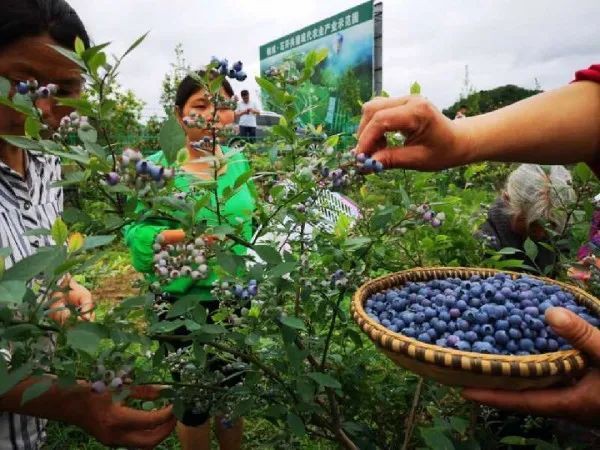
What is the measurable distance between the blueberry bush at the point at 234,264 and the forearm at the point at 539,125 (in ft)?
0.56

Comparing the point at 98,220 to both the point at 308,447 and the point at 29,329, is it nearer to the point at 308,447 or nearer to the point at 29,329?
the point at 29,329

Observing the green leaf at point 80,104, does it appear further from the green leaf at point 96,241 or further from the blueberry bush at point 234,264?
the green leaf at point 96,241

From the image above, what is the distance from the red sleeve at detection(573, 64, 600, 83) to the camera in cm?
109

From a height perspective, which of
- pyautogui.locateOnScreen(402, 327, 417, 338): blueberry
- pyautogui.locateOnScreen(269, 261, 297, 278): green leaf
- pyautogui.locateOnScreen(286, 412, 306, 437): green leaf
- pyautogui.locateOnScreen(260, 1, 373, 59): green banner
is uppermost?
pyautogui.locateOnScreen(260, 1, 373, 59): green banner

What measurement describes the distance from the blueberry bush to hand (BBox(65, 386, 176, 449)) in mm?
44

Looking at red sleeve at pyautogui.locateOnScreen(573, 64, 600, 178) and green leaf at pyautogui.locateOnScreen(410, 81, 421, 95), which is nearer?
red sleeve at pyautogui.locateOnScreen(573, 64, 600, 178)

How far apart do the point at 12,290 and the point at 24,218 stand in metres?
0.71

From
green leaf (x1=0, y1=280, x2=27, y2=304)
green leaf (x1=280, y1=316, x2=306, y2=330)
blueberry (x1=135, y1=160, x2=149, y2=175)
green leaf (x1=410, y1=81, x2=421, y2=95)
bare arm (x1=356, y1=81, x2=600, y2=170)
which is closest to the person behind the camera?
green leaf (x1=0, y1=280, x2=27, y2=304)

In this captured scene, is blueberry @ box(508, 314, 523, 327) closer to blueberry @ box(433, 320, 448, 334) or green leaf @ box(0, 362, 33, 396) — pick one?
blueberry @ box(433, 320, 448, 334)

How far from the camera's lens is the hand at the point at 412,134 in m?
0.95

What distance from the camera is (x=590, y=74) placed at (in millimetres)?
1096

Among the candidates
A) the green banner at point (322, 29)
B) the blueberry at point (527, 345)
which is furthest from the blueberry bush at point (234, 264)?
the green banner at point (322, 29)

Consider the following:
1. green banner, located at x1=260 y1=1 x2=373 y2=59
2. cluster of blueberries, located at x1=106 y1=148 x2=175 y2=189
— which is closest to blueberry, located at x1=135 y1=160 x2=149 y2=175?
cluster of blueberries, located at x1=106 y1=148 x2=175 y2=189

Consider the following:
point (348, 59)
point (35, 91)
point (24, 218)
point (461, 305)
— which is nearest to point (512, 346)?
point (461, 305)
